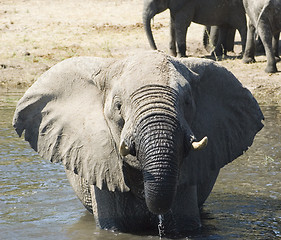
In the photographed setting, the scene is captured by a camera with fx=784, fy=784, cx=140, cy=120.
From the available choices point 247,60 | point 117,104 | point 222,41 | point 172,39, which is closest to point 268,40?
point 247,60

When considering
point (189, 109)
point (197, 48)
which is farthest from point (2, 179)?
Answer: point (197, 48)

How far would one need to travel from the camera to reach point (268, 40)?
39.9 feet

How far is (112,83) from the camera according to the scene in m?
4.80

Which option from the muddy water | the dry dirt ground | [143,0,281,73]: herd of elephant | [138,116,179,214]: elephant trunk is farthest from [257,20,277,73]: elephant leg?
[138,116,179,214]: elephant trunk

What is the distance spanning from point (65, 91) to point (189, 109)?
91cm

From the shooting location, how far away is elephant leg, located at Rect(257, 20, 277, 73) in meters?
12.1

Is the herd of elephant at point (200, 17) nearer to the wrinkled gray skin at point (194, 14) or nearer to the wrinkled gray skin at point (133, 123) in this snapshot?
the wrinkled gray skin at point (194, 14)

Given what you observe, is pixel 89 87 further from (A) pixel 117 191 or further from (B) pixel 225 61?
(B) pixel 225 61

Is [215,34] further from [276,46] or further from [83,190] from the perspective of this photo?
[83,190]

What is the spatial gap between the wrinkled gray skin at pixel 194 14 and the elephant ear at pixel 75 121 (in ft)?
31.1

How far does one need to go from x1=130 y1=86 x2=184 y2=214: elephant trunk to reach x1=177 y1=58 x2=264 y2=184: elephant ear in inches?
26.6

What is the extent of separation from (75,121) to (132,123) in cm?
75

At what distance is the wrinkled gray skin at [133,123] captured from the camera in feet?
14.3

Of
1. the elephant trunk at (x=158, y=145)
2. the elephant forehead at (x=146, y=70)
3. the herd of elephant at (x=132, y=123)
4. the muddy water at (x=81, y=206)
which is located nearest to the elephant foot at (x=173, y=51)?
the muddy water at (x=81, y=206)
